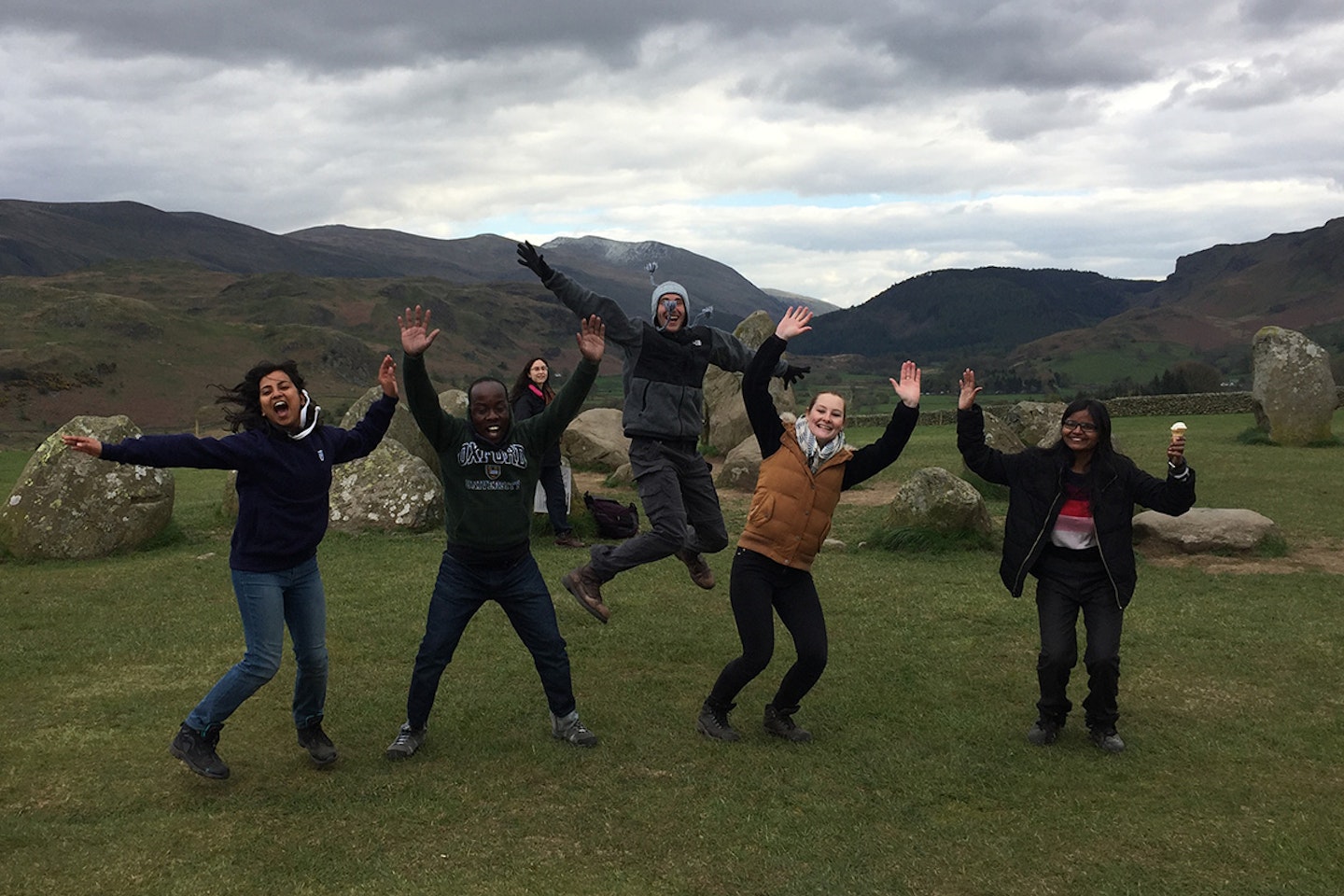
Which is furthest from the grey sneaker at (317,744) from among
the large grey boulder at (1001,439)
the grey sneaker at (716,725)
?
the large grey boulder at (1001,439)

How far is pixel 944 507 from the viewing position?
43.9ft

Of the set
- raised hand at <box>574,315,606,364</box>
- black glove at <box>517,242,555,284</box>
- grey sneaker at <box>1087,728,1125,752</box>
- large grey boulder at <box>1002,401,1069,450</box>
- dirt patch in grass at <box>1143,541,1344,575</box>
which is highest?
black glove at <box>517,242,555,284</box>

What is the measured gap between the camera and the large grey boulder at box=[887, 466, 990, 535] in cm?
1336

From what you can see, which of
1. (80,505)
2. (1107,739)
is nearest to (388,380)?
(1107,739)

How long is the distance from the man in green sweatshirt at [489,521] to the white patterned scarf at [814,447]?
1398 mm

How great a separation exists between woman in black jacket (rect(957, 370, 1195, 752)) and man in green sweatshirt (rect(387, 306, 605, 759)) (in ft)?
9.18

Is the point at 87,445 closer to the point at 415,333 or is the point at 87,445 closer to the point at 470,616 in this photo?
the point at 415,333

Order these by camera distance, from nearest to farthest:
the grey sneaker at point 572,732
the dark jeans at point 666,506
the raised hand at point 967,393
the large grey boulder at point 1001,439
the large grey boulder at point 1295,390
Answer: the grey sneaker at point 572,732 < the raised hand at point 967,393 < the dark jeans at point 666,506 < the large grey boulder at point 1001,439 < the large grey boulder at point 1295,390

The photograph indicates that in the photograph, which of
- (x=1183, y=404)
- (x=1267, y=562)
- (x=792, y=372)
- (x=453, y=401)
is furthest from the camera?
(x=1183, y=404)

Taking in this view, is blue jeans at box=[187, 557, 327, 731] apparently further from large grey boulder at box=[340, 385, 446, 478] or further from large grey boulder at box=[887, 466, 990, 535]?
large grey boulder at box=[340, 385, 446, 478]

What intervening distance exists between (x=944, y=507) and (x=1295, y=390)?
576 inches

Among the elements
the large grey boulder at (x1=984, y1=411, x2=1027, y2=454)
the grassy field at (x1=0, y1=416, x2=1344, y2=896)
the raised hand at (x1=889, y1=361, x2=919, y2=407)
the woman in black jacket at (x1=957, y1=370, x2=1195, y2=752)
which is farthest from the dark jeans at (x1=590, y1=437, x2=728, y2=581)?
the large grey boulder at (x1=984, y1=411, x2=1027, y2=454)

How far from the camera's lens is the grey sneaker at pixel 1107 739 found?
673cm

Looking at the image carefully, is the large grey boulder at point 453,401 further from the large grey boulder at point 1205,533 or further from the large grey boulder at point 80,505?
the large grey boulder at point 1205,533
